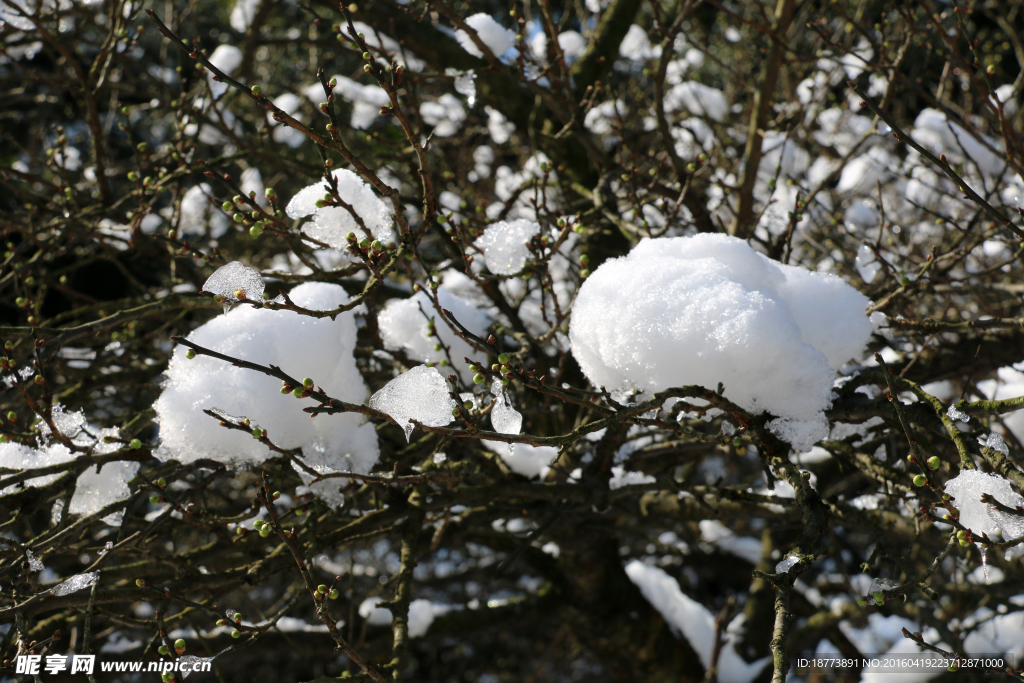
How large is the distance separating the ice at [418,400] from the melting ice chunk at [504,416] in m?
0.09

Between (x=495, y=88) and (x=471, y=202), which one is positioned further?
(x=495, y=88)

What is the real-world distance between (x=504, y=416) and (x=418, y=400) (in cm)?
19

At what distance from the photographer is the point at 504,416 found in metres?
1.46

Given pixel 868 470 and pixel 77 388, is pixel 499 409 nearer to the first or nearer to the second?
pixel 868 470

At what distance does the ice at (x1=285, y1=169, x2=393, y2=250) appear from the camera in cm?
175

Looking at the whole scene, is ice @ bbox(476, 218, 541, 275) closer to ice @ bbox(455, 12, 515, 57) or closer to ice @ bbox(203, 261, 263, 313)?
ice @ bbox(203, 261, 263, 313)

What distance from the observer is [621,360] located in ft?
5.25

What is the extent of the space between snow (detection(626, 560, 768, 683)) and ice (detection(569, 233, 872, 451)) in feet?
8.03

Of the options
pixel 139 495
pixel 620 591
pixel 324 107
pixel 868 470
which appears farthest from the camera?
pixel 620 591

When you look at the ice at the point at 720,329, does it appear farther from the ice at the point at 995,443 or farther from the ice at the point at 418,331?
the ice at the point at 418,331

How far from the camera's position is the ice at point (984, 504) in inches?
52.7

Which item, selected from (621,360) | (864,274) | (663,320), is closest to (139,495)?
(621,360)

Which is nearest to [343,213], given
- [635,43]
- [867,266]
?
[867,266]

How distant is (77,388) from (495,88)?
2349 millimetres
